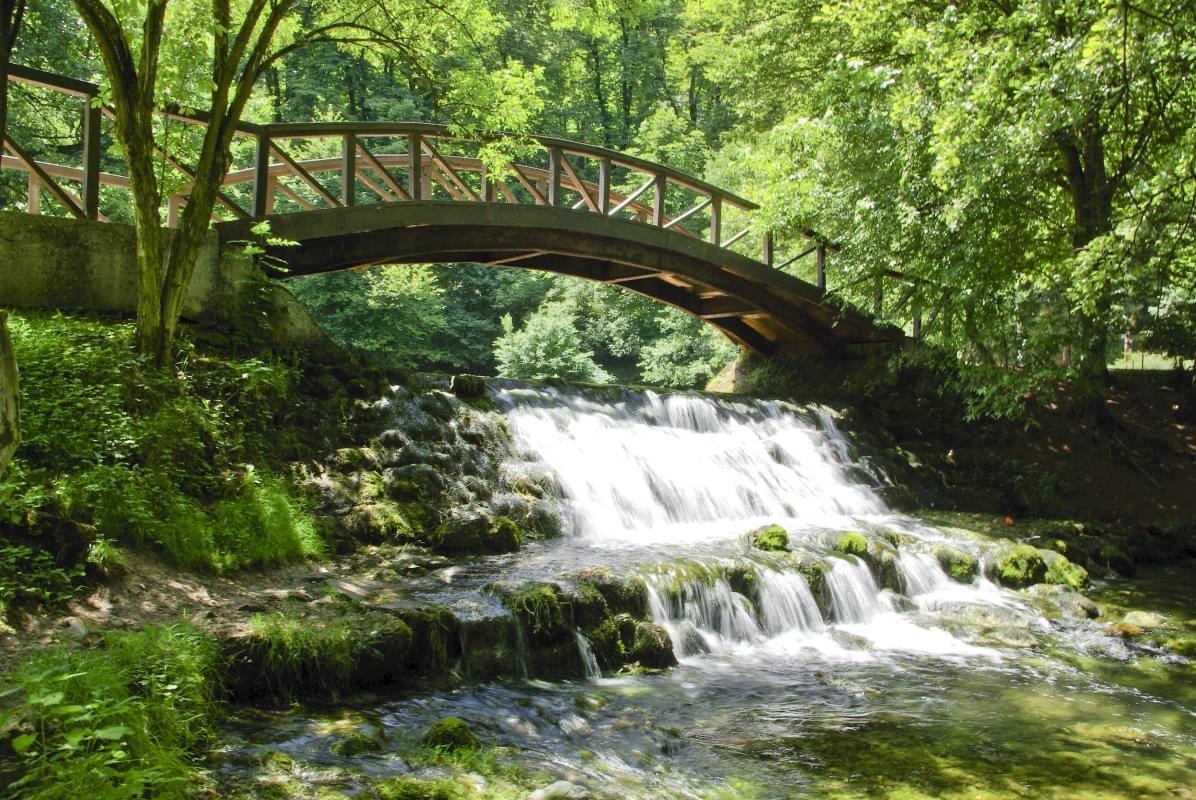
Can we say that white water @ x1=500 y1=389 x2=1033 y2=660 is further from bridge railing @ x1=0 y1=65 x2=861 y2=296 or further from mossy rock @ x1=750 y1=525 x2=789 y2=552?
bridge railing @ x1=0 y1=65 x2=861 y2=296

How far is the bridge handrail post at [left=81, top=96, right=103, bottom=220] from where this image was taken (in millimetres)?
10172

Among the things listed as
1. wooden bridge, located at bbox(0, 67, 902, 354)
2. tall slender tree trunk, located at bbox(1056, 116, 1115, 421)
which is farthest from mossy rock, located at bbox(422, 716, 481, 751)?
tall slender tree trunk, located at bbox(1056, 116, 1115, 421)

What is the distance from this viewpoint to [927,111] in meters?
12.2

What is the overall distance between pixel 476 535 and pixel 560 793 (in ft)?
17.2

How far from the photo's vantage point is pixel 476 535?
9641 mm

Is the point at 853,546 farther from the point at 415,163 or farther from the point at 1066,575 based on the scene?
the point at 415,163

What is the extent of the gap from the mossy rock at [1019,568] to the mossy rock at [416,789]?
848cm

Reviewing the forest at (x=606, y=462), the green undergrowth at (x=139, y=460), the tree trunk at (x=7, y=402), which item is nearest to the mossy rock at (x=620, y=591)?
the forest at (x=606, y=462)

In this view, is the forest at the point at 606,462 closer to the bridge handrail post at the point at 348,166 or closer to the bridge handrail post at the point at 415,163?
the bridge handrail post at the point at 348,166

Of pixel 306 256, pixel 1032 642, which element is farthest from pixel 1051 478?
pixel 306 256

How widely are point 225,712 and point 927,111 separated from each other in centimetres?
1131

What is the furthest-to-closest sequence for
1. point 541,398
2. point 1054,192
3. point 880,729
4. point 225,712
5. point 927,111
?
point 1054,192 < point 541,398 < point 927,111 < point 880,729 < point 225,712

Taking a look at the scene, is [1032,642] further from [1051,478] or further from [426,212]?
[426,212]

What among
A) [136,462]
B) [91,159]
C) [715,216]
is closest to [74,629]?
[136,462]
